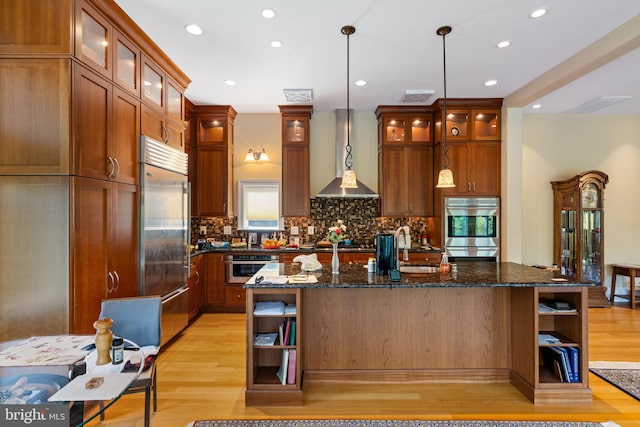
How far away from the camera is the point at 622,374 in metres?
2.96

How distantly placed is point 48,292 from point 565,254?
21.0ft

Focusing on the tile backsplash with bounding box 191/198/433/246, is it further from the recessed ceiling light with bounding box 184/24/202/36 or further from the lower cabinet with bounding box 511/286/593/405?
the recessed ceiling light with bounding box 184/24/202/36

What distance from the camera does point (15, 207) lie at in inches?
87.0

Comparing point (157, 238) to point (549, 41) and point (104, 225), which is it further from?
point (549, 41)

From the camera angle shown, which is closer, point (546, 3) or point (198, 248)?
point (546, 3)

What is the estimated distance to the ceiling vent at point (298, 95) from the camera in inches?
176

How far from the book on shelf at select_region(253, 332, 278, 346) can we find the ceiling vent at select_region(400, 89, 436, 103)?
3608 mm

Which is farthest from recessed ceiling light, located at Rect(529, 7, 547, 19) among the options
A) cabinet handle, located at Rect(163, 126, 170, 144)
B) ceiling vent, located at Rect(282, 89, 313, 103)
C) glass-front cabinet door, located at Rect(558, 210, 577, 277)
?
cabinet handle, located at Rect(163, 126, 170, 144)

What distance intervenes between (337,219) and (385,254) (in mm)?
2716

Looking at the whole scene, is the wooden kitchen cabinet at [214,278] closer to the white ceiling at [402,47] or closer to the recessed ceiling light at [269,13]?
the white ceiling at [402,47]

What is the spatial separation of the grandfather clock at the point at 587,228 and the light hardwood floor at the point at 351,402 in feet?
6.68

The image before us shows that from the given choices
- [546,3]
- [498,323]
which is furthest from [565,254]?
[546,3]

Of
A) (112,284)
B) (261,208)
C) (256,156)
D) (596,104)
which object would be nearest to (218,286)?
(261,208)

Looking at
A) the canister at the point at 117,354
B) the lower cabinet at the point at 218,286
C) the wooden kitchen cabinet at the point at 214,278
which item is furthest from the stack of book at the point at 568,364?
the wooden kitchen cabinet at the point at 214,278
